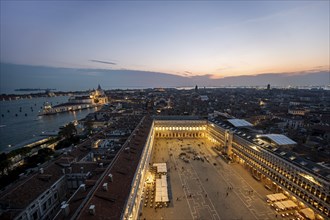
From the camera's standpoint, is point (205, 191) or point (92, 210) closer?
point (92, 210)

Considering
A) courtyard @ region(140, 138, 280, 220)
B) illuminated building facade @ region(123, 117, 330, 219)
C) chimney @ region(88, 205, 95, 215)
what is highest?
chimney @ region(88, 205, 95, 215)

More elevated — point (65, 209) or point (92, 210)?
point (92, 210)

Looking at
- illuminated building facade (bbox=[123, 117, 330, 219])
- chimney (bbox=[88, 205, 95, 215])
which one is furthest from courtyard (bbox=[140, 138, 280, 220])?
chimney (bbox=[88, 205, 95, 215])

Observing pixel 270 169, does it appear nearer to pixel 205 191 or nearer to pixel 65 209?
pixel 205 191

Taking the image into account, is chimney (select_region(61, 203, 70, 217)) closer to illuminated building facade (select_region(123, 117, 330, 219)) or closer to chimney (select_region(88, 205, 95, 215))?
chimney (select_region(88, 205, 95, 215))

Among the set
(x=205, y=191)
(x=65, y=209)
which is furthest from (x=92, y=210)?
(x=205, y=191)

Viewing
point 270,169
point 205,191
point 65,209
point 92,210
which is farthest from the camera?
point 270,169

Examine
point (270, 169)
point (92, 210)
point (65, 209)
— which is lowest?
point (270, 169)

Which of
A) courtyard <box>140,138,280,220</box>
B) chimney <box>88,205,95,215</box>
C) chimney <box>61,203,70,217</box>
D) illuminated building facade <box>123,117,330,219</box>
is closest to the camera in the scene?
chimney <box>88,205,95,215</box>

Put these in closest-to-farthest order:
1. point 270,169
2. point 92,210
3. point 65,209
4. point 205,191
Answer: point 92,210 < point 65,209 < point 205,191 < point 270,169
